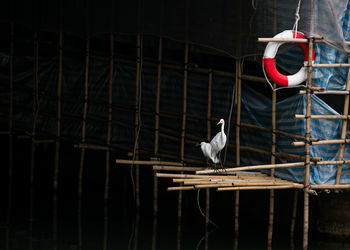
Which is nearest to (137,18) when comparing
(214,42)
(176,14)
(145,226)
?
(176,14)

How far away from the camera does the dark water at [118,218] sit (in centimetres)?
941

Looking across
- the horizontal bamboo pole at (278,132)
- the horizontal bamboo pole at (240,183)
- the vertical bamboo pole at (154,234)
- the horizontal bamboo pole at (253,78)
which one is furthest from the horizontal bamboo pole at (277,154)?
the vertical bamboo pole at (154,234)

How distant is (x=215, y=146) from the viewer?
8922 mm

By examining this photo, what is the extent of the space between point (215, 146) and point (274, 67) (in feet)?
3.82

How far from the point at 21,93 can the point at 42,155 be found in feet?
4.79

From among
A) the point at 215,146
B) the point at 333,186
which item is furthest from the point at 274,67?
the point at 333,186

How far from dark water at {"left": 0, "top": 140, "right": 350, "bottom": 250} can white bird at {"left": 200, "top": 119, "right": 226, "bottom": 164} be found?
1024 mm

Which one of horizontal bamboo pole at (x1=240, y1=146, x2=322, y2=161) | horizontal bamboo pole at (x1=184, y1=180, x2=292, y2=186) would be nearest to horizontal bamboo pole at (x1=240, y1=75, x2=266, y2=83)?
horizontal bamboo pole at (x1=240, y1=146, x2=322, y2=161)

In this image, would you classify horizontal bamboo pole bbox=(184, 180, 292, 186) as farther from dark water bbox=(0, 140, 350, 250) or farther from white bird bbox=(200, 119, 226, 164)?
dark water bbox=(0, 140, 350, 250)

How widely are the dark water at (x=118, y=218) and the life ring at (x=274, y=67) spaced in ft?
6.13

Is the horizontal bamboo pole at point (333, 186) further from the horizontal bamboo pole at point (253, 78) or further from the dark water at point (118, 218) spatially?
the horizontal bamboo pole at point (253, 78)

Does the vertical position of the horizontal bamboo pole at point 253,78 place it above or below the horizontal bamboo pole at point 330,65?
below

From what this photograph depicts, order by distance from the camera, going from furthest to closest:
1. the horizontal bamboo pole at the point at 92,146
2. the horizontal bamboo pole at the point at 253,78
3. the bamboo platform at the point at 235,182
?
1. the horizontal bamboo pole at the point at 92,146
2. the horizontal bamboo pole at the point at 253,78
3. the bamboo platform at the point at 235,182

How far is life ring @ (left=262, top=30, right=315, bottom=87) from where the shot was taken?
820 cm
